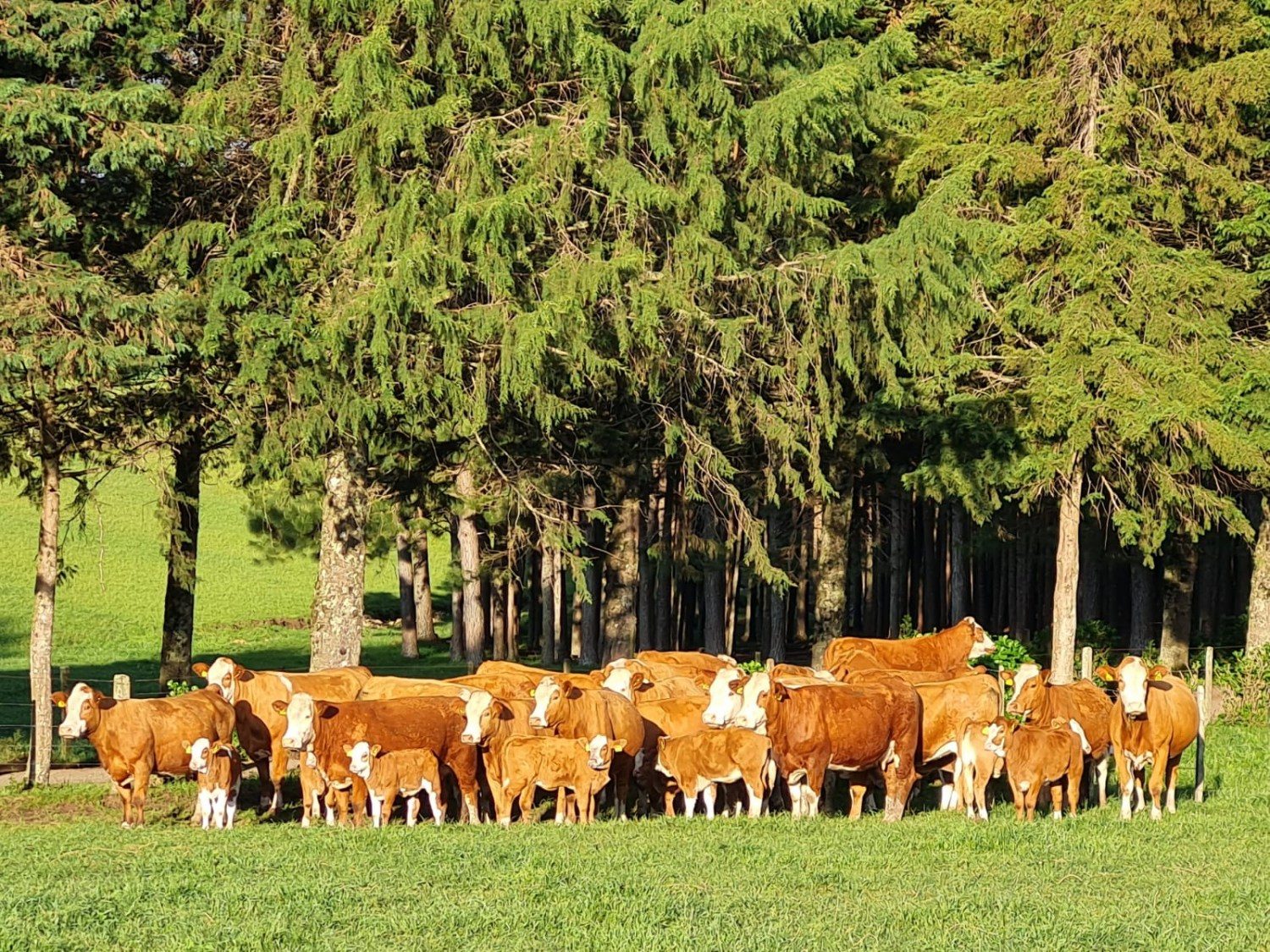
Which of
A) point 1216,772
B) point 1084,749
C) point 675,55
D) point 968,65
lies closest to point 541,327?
point 675,55

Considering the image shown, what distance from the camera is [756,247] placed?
→ 73.8ft

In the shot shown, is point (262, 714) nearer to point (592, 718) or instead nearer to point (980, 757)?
point (592, 718)

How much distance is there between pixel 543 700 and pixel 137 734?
3.64 meters

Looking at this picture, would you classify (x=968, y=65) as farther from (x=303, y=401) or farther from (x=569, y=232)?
(x=303, y=401)

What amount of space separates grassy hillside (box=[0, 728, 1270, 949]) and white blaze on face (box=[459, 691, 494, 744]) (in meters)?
0.83

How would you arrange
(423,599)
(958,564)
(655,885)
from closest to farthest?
(655,885) → (958,564) → (423,599)

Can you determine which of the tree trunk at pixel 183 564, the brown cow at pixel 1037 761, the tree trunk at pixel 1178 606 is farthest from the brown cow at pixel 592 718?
the tree trunk at pixel 1178 606

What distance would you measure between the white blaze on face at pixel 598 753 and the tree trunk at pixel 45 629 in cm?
655

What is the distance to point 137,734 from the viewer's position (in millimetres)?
15242

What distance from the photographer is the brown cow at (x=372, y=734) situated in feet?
49.6

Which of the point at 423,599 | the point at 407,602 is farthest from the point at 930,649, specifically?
the point at 423,599

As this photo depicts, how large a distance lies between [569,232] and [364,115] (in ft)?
9.28

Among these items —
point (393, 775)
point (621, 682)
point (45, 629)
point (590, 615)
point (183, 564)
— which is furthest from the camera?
point (590, 615)

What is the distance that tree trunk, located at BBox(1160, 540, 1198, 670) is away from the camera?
103ft
